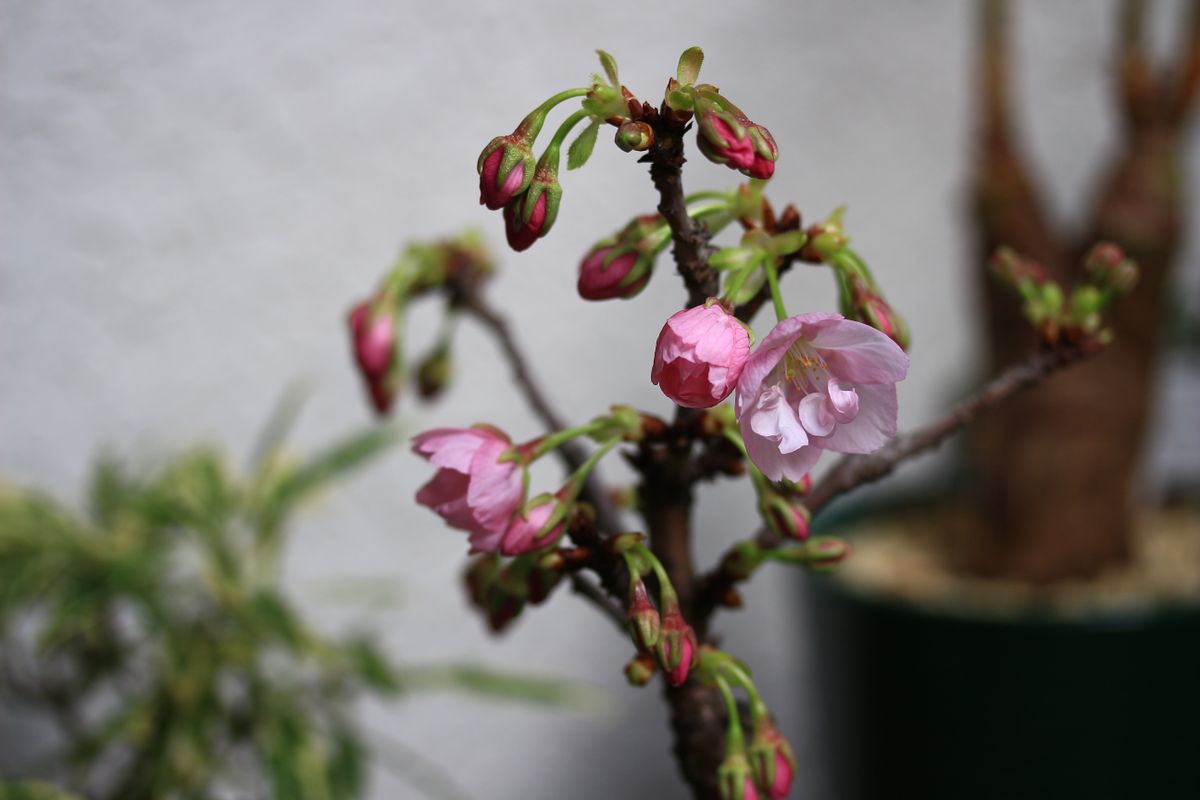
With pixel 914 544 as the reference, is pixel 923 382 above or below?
above

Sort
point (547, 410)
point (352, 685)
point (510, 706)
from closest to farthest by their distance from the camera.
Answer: point (547, 410) < point (352, 685) < point (510, 706)

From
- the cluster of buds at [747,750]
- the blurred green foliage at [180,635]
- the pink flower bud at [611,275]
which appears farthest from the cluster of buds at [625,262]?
the blurred green foliage at [180,635]

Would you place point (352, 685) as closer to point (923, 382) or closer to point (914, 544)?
point (914, 544)

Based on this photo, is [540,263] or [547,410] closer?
[547,410]

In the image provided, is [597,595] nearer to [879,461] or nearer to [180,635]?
[879,461]

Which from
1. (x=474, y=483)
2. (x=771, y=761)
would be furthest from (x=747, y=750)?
(x=474, y=483)

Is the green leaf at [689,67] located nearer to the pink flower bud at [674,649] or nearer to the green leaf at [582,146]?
the green leaf at [582,146]

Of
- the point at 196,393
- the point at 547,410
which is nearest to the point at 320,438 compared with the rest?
the point at 196,393
